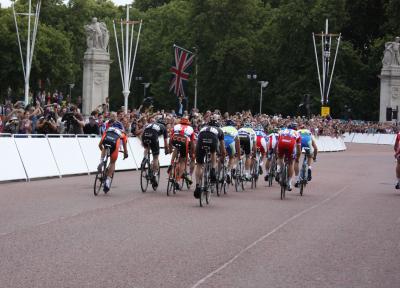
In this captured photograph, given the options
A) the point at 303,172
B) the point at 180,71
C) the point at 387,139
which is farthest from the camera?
the point at 387,139

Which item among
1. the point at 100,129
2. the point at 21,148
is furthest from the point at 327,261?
the point at 100,129

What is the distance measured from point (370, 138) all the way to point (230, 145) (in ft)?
194

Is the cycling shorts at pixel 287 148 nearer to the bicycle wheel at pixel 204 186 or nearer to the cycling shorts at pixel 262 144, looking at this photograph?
the bicycle wheel at pixel 204 186

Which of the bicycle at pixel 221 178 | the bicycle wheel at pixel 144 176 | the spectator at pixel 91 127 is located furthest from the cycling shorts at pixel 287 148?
the spectator at pixel 91 127

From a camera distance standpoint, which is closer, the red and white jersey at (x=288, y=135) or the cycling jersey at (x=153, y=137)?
the cycling jersey at (x=153, y=137)

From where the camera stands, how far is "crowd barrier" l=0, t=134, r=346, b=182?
24016 mm

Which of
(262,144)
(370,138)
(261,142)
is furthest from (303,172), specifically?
(370,138)

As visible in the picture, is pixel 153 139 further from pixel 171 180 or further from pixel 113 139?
pixel 113 139

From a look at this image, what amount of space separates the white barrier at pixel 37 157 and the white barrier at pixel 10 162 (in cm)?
20

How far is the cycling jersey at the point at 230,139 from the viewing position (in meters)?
23.5

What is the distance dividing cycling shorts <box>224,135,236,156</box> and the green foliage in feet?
198

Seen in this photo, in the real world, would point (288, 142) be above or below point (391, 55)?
below

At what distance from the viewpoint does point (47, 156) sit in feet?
85.4

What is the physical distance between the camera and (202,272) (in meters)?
10.8
